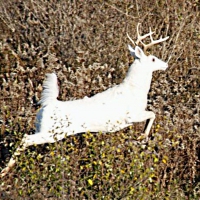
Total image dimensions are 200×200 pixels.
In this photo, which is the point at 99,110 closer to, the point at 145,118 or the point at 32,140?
the point at 145,118

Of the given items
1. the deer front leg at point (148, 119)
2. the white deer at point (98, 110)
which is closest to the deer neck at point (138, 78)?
the white deer at point (98, 110)

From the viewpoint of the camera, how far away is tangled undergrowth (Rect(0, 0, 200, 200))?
5.47 metres

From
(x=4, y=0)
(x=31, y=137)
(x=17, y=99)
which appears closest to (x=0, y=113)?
(x=17, y=99)

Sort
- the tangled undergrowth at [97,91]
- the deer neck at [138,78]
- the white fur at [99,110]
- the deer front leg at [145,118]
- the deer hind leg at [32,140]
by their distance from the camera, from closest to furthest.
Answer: the tangled undergrowth at [97,91]
the deer hind leg at [32,140]
the white fur at [99,110]
the deer front leg at [145,118]
the deer neck at [138,78]

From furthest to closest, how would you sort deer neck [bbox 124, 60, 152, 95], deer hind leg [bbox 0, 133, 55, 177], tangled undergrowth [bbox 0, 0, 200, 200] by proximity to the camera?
1. deer neck [bbox 124, 60, 152, 95]
2. deer hind leg [bbox 0, 133, 55, 177]
3. tangled undergrowth [bbox 0, 0, 200, 200]

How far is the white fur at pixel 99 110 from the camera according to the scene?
614 cm

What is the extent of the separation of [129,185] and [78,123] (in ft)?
3.67

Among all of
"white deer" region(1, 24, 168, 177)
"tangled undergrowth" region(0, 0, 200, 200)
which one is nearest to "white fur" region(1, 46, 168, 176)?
"white deer" region(1, 24, 168, 177)

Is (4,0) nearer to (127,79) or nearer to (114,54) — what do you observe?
(114,54)

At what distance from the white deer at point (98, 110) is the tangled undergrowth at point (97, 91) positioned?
142 millimetres

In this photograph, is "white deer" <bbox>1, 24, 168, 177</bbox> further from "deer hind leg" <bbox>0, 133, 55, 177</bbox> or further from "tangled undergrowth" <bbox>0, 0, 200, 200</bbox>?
"tangled undergrowth" <bbox>0, 0, 200, 200</bbox>

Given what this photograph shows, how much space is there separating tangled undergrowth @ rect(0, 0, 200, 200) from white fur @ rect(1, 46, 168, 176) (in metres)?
0.15

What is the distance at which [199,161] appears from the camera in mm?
6629

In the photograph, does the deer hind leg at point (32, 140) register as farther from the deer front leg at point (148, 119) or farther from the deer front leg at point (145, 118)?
the deer front leg at point (148, 119)
